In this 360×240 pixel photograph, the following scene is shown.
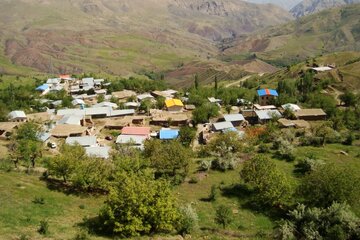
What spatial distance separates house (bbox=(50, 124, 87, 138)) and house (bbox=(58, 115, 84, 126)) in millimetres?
4011

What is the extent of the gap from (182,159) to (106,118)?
47421 millimetres

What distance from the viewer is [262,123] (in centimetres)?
8262

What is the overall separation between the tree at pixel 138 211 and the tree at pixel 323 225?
860 cm

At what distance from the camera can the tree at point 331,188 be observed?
1277 inches

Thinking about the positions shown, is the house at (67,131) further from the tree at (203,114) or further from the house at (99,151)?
the tree at (203,114)

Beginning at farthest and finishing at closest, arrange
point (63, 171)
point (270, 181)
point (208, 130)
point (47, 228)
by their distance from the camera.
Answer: point (208, 130)
point (63, 171)
point (270, 181)
point (47, 228)

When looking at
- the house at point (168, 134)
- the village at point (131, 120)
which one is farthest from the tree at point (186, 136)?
the house at point (168, 134)

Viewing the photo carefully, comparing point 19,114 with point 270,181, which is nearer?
point 270,181

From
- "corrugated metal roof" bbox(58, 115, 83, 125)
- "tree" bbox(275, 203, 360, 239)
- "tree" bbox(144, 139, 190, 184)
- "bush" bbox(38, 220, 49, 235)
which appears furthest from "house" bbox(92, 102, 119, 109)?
"tree" bbox(275, 203, 360, 239)

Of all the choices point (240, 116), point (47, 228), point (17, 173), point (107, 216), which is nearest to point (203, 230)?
point (107, 216)

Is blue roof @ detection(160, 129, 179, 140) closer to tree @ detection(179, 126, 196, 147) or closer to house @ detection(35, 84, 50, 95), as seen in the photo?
tree @ detection(179, 126, 196, 147)

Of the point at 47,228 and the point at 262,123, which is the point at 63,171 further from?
the point at 262,123

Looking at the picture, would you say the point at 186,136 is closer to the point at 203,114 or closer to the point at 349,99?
the point at 203,114

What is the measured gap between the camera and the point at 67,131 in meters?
71.7
